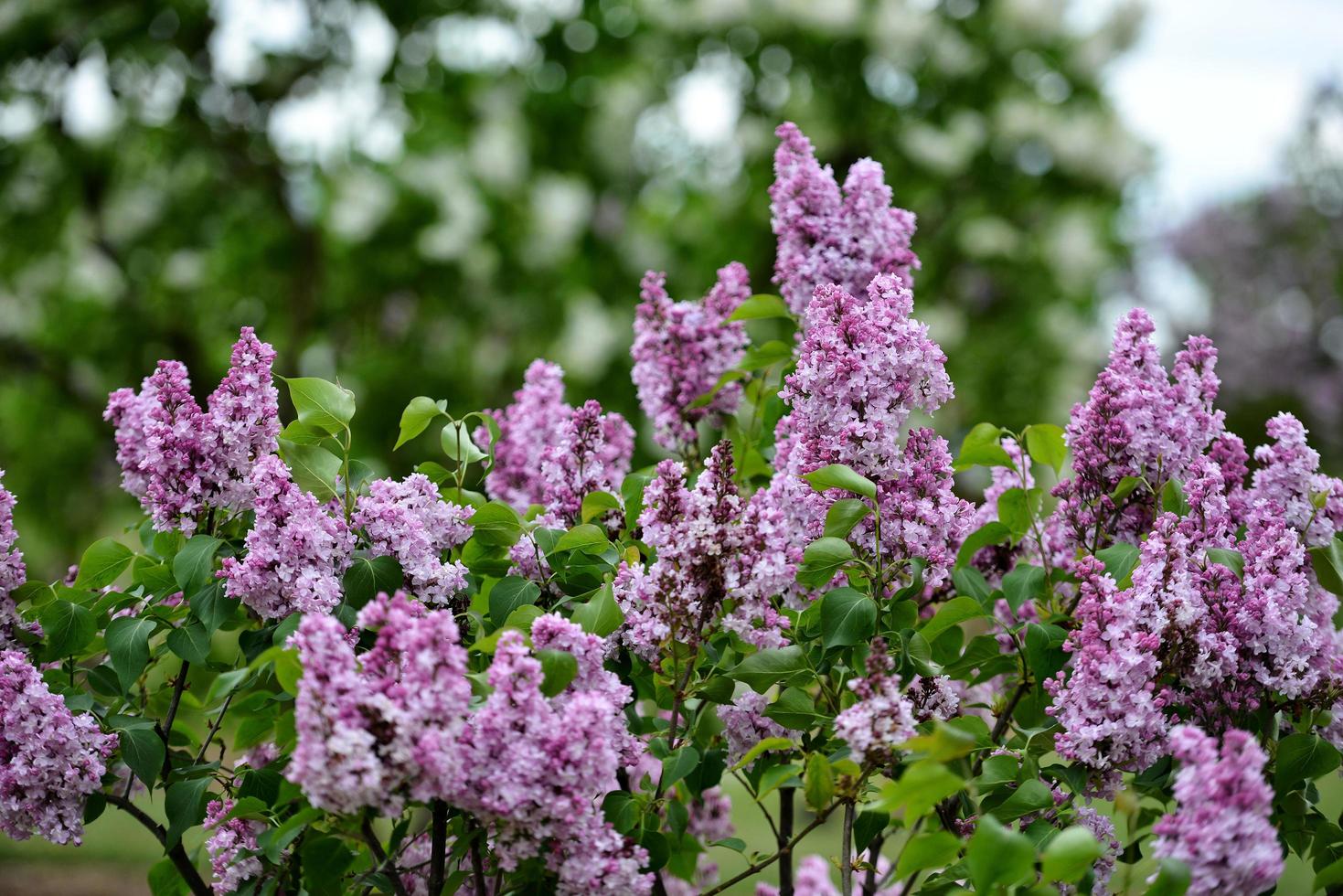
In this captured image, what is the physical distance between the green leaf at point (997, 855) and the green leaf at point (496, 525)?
897mm

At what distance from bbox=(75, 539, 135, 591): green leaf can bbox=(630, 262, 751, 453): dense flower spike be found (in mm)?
1103

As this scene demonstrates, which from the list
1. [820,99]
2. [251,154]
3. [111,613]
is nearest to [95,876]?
[251,154]

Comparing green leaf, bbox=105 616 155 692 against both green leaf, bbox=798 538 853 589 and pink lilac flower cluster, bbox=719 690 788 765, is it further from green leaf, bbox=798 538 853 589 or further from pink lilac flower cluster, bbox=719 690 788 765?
green leaf, bbox=798 538 853 589

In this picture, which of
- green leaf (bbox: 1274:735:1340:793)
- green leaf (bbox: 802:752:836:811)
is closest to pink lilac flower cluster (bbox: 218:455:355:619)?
green leaf (bbox: 802:752:836:811)

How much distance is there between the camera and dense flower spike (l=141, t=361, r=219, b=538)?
2.00m

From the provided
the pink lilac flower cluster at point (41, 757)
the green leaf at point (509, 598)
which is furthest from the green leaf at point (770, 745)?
the pink lilac flower cluster at point (41, 757)

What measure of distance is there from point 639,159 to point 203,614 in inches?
432

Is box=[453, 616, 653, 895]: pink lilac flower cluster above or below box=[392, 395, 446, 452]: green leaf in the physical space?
below

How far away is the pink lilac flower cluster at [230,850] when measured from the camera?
2.04 m

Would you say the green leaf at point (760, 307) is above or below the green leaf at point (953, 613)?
above

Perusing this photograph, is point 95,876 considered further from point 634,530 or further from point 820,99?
point 820,99

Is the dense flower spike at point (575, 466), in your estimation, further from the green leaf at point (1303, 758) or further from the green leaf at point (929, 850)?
the green leaf at point (1303, 758)

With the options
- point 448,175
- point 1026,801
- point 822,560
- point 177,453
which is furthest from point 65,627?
point 448,175

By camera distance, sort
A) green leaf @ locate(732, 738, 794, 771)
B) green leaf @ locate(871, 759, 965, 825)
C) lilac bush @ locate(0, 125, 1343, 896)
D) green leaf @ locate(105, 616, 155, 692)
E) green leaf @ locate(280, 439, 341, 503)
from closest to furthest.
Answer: green leaf @ locate(871, 759, 965, 825)
lilac bush @ locate(0, 125, 1343, 896)
green leaf @ locate(732, 738, 794, 771)
green leaf @ locate(105, 616, 155, 692)
green leaf @ locate(280, 439, 341, 503)
